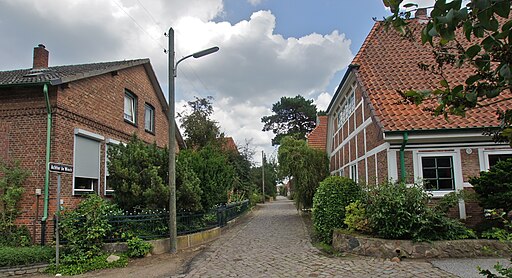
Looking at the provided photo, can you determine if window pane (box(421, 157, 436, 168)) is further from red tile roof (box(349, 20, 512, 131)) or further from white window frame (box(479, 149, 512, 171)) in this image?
white window frame (box(479, 149, 512, 171))

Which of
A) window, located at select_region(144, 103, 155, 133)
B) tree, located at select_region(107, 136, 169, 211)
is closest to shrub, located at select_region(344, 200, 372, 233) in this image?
tree, located at select_region(107, 136, 169, 211)

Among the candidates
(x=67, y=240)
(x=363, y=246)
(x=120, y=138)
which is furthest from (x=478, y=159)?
(x=120, y=138)

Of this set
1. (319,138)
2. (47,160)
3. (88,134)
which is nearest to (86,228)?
(47,160)

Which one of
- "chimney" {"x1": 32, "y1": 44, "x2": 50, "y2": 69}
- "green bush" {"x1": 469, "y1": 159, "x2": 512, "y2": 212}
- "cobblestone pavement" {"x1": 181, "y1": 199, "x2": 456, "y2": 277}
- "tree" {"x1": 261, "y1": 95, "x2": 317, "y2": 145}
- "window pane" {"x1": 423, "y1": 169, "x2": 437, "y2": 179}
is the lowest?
"cobblestone pavement" {"x1": 181, "y1": 199, "x2": 456, "y2": 277}

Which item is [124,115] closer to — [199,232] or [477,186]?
[199,232]

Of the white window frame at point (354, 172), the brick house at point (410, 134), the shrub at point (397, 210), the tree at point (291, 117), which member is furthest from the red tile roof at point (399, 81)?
the tree at point (291, 117)

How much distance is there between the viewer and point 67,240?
931 cm

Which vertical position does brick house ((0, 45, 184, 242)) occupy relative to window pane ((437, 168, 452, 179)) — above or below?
above

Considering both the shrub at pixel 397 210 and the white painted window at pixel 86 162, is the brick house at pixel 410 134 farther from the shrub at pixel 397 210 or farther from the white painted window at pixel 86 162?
the white painted window at pixel 86 162

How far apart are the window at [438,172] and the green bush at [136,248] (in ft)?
26.0

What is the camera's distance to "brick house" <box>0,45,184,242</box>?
10312 mm

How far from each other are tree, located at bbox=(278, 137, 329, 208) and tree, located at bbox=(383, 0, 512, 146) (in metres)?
16.5

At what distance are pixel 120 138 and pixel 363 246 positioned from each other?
1016 centimetres

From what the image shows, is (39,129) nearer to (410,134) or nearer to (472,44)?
(410,134)
